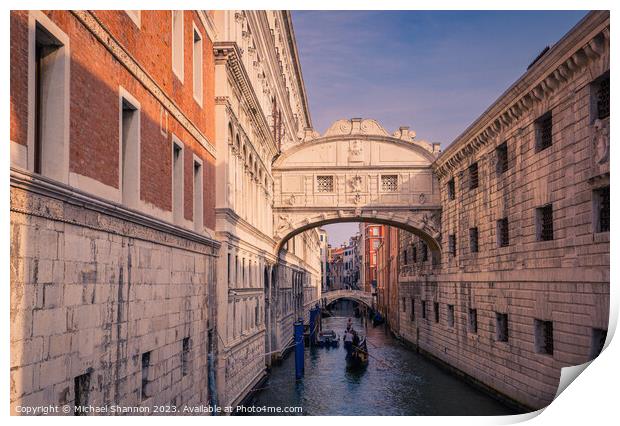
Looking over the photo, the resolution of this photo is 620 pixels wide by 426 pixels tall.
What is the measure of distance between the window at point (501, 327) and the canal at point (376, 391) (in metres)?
1.54

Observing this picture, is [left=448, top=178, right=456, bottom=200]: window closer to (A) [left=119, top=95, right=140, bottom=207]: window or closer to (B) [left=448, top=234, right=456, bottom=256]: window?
(B) [left=448, top=234, right=456, bottom=256]: window

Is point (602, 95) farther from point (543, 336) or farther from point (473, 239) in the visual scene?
point (473, 239)

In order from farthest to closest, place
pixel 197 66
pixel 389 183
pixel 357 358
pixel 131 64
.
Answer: pixel 357 358
pixel 389 183
pixel 197 66
pixel 131 64

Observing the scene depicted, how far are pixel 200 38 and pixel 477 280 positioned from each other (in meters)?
10.3

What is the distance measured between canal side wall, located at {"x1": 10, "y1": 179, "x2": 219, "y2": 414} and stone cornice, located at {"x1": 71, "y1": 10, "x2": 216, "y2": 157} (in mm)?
1801

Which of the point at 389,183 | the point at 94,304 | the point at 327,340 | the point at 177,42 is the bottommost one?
the point at 327,340

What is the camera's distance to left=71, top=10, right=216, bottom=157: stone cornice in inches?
286

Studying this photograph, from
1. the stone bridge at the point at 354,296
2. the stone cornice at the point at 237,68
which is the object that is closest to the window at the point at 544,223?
the stone cornice at the point at 237,68

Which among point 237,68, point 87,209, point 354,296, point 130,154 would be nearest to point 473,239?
point 237,68

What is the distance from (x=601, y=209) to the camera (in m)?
11.3

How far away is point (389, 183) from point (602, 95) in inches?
493

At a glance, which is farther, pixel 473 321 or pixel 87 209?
pixel 473 321

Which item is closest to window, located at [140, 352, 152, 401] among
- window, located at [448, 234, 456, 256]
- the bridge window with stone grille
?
window, located at [448, 234, 456, 256]
